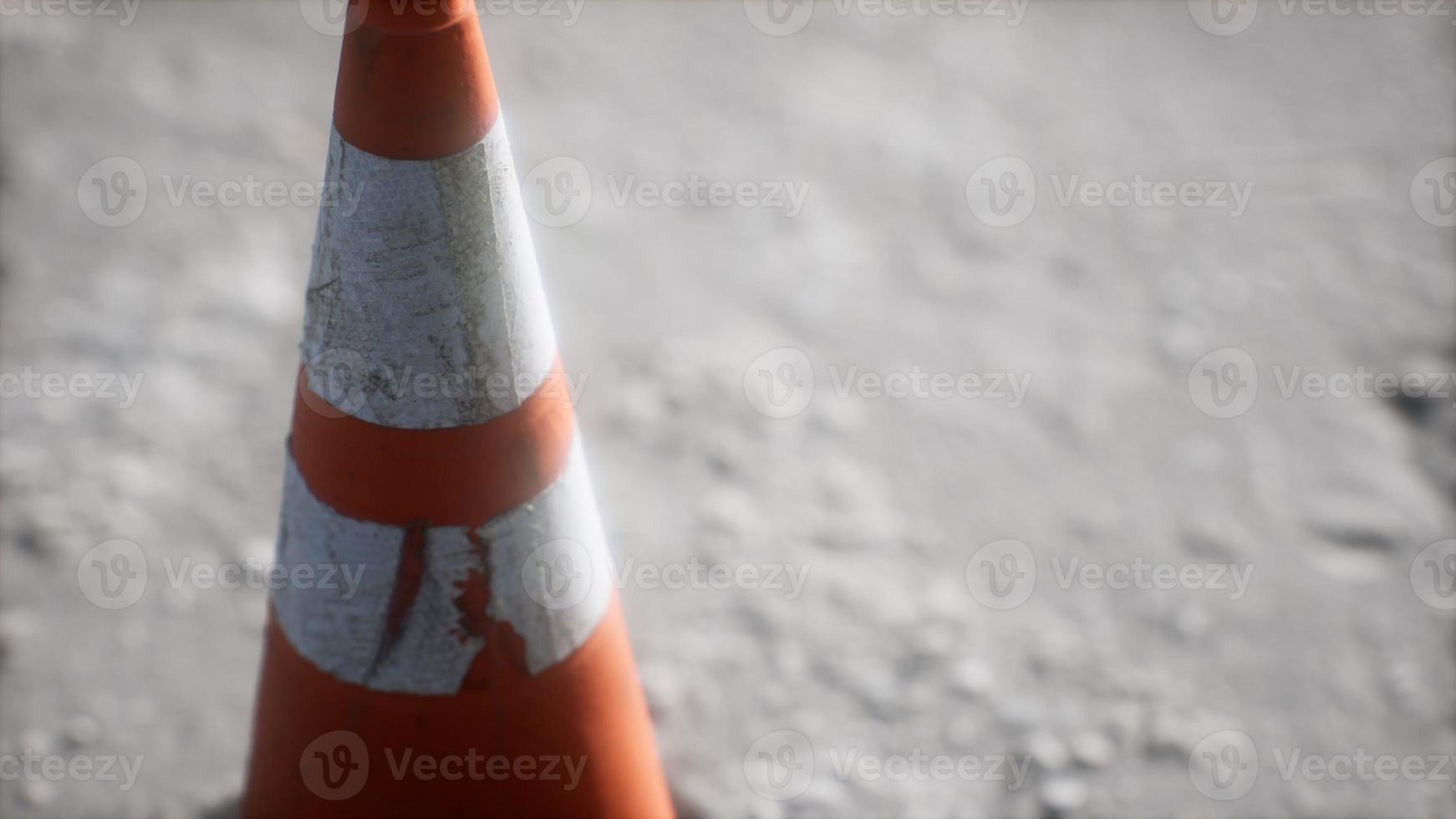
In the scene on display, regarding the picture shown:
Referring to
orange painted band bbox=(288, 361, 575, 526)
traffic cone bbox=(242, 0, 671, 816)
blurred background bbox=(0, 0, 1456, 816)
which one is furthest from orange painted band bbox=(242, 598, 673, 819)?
blurred background bbox=(0, 0, 1456, 816)

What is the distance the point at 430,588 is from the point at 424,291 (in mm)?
486

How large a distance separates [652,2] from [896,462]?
2712 millimetres

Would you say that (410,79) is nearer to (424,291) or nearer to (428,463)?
(424,291)

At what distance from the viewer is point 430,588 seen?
199 cm

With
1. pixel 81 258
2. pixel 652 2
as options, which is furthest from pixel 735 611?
pixel 652 2

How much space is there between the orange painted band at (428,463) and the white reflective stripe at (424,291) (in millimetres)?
27

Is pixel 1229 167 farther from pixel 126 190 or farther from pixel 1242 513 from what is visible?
pixel 126 190

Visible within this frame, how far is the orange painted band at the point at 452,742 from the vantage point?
2.08 meters

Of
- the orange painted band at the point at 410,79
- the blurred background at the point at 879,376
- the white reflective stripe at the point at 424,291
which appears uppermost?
the orange painted band at the point at 410,79

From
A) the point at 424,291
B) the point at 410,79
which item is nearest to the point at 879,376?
the point at 424,291

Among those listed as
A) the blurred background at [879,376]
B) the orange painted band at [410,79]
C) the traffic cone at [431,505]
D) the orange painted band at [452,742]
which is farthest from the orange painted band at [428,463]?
the blurred background at [879,376]

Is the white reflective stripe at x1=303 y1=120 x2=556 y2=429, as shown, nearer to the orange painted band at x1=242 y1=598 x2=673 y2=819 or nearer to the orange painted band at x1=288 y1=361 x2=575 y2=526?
the orange painted band at x1=288 y1=361 x2=575 y2=526

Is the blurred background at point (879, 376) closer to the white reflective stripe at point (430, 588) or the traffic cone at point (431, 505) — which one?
the traffic cone at point (431, 505)

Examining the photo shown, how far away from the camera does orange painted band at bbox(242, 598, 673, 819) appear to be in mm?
2078
